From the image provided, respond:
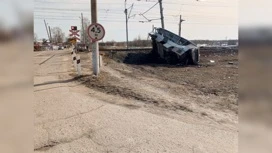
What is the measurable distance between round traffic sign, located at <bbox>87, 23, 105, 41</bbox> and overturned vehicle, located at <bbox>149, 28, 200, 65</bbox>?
362 inches

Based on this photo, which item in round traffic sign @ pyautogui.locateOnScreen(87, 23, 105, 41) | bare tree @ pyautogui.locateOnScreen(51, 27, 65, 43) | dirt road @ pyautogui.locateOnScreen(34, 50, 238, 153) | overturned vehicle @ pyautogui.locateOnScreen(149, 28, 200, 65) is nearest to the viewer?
dirt road @ pyautogui.locateOnScreen(34, 50, 238, 153)

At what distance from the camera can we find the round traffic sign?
901 cm

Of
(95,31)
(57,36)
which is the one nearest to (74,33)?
(95,31)

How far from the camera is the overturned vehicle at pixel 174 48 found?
17.4 m

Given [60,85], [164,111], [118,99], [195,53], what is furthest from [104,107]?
[195,53]

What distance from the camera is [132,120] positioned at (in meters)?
4.73

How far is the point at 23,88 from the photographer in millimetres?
1242

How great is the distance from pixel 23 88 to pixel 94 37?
806 centimetres

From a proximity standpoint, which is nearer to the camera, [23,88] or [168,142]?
[23,88]

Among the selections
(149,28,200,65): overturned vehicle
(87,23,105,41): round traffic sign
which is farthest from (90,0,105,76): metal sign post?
(149,28,200,65): overturned vehicle

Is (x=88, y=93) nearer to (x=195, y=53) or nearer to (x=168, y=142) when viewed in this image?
(x=168, y=142)

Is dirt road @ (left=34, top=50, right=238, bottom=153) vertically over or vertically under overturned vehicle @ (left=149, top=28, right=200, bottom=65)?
under

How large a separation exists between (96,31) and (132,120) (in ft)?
17.0

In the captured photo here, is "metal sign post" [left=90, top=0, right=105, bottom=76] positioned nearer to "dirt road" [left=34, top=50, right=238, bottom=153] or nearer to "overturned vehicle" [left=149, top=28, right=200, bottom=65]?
"dirt road" [left=34, top=50, right=238, bottom=153]
